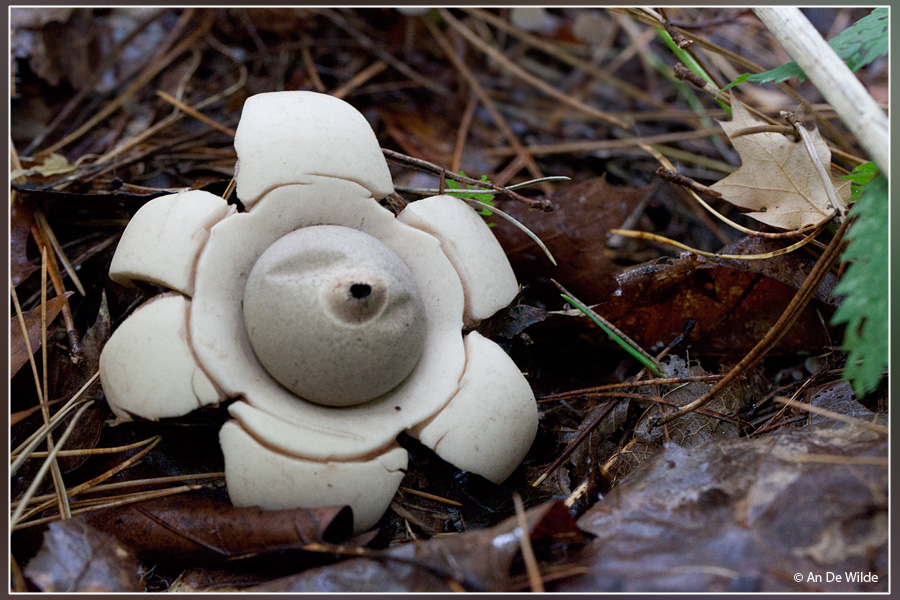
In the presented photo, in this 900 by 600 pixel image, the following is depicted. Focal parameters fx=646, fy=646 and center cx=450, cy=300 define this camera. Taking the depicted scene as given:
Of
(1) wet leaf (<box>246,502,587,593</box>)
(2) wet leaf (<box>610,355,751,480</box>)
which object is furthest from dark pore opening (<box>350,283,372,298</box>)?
(2) wet leaf (<box>610,355,751,480</box>)

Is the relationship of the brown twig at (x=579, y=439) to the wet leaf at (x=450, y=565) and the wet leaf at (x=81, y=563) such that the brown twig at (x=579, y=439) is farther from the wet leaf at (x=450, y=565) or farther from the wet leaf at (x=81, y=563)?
the wet leaf at (x=81, y=563)

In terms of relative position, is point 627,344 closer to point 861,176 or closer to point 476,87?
point 861,176

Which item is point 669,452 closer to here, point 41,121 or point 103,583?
point 103,583

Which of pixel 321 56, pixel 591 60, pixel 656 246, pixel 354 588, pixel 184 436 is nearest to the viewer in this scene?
pixel 354 588

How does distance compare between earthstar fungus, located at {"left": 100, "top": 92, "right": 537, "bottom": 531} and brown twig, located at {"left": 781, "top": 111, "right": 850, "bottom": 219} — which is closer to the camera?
earthstar fungus, located at {"left": 100, "top": 92, "right": 537, "bottom": 531}

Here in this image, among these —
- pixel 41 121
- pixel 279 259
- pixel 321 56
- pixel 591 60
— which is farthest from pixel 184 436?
pixel 591 60

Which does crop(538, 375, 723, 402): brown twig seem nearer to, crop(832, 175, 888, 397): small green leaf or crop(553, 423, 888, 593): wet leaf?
crop(553, 423, 888, 593): wet leaf
